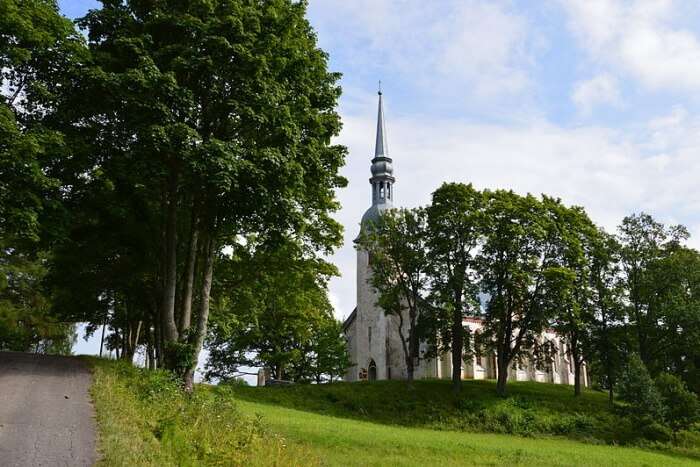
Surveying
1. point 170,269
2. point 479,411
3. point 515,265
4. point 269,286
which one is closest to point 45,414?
point 170,269

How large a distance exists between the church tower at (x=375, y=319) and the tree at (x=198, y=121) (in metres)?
29.4

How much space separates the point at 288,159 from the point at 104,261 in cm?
894

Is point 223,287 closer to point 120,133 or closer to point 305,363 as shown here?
point 120,133

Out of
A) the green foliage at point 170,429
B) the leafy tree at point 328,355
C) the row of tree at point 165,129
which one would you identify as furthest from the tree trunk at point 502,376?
the green foliage at point 170,429

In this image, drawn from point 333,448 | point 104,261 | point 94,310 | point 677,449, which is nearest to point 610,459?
point 677,449

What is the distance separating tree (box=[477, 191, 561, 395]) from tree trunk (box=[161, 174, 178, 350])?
22905 millimetres

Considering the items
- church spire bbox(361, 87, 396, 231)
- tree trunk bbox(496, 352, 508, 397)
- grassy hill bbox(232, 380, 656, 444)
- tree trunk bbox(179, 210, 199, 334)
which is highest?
church spire bbox(361, 87, 396, 231)

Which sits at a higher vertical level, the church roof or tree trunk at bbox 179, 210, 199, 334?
the church roof

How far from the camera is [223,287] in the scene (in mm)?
24875

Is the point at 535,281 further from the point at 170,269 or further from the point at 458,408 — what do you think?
the point at 170,269

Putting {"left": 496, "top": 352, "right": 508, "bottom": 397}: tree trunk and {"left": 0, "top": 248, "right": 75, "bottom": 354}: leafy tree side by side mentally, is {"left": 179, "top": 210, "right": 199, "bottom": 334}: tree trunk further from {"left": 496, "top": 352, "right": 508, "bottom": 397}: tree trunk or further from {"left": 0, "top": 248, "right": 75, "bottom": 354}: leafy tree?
{"left": 496, "top": 352, "right": 508, "bottom": 397}: tree trunk

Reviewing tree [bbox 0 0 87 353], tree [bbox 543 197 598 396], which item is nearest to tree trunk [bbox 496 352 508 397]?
tree [bbox 543 197 598 396]

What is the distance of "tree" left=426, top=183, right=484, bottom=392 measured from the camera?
125 ft

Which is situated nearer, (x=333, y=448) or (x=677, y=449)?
(x=333, y=448)
